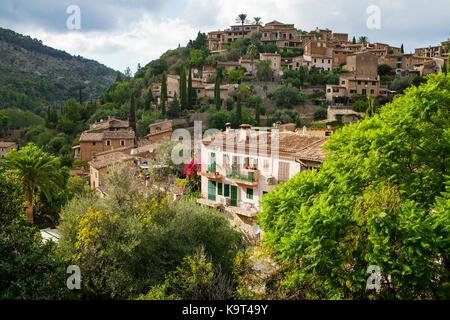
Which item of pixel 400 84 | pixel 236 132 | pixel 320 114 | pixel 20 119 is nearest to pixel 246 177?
pixel 236 132

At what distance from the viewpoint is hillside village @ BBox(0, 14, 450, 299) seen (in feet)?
39.4

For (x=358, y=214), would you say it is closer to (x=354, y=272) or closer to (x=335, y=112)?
(x=354, y=272)

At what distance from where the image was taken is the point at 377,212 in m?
8.63

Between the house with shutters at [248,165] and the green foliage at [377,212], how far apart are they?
19.5 feet

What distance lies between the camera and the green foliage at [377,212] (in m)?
8.28

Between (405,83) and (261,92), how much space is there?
980 inches

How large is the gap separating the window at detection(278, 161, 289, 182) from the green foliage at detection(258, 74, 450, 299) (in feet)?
21.2

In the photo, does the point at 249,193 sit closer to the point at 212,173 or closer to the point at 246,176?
the point at 246,176

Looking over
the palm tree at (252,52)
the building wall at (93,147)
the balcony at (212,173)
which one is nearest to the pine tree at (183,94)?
the building wall at (93,147)

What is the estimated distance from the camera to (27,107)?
10225cm

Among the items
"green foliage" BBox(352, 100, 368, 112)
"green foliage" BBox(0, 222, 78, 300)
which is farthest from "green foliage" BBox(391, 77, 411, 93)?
"green foliage" BBox(0, 222, 78, 300)

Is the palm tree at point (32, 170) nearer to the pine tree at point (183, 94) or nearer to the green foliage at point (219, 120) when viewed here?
the green foliage at point (219, 120)

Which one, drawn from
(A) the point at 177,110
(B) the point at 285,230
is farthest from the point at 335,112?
(B) the point at 285,230
